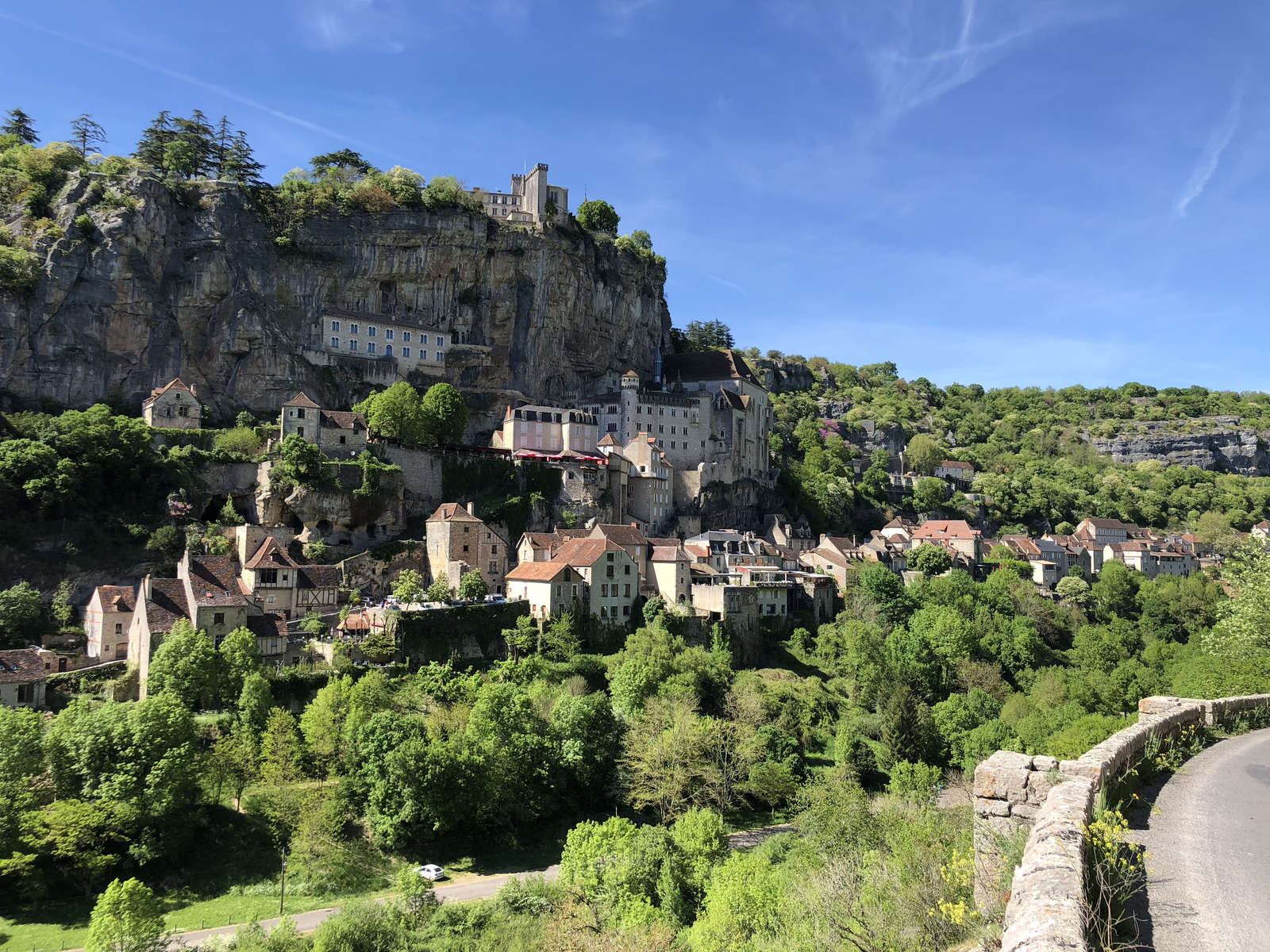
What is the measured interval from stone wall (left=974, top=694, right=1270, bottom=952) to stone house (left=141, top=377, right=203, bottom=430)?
55018 mm

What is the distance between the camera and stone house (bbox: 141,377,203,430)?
54.6m

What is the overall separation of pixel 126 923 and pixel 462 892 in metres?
10.1

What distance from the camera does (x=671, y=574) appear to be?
5128 cm

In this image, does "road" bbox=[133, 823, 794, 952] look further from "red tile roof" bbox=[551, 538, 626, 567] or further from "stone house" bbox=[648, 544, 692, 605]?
"red tile roof" bbox=[551, 538, 626, 567]

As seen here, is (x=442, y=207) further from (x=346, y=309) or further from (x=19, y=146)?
(x=19, y=146)

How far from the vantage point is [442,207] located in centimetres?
7219

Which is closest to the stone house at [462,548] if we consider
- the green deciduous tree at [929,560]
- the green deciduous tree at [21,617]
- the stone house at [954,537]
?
the green deciduous tree at [21,617]

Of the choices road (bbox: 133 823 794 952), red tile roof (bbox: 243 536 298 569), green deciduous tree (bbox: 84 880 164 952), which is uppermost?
red tile roof (bbox: 243 536 298 569)

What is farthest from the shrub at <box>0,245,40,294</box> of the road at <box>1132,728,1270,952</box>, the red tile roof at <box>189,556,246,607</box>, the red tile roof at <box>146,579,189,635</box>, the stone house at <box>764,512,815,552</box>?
the road at <box>1132,728,1270,952</box>

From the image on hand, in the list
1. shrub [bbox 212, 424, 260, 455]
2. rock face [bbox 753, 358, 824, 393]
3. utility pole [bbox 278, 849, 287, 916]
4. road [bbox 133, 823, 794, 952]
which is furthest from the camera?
rock face [bbox 753, 358, 824, 393]

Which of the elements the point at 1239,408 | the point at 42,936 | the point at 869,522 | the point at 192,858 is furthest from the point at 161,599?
the point at 1239,408

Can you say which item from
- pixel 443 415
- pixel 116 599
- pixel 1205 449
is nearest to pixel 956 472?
pixel 1205 449

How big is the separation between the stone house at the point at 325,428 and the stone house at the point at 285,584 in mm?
11194

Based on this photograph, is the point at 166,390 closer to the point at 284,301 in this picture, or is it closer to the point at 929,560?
the point at 284,301
